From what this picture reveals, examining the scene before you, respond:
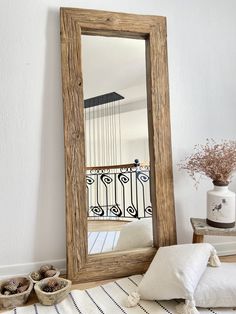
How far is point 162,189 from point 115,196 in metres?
0.29

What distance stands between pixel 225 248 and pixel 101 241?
0.87m

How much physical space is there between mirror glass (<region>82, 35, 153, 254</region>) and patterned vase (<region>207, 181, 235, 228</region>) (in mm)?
368

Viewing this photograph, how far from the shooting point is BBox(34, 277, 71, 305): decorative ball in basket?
3.83 feet

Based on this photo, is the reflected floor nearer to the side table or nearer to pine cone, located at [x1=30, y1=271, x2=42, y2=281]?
pine cone, located at [x1=30, y1=271, x2=42, y2=281]

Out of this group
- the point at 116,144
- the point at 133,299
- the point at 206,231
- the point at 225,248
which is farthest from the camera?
the point at 225,248

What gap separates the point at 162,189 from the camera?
5.03 feet

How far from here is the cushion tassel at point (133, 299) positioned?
1161 mm

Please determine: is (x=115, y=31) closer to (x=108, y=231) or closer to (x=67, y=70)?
(x=67, y=70)

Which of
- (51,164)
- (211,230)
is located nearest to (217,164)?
(211,230)

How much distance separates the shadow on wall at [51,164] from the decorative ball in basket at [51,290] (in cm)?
22

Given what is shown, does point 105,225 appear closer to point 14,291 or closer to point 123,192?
point 123,192

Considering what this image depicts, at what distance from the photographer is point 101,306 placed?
1.16 metres

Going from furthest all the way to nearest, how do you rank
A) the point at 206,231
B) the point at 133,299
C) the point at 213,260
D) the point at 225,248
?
the point at 225,248 → the point at 206,231 → the point at 213,260 → the point at 133,299

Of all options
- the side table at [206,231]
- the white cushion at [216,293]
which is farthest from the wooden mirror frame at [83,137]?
the white cushion at [216,293]
